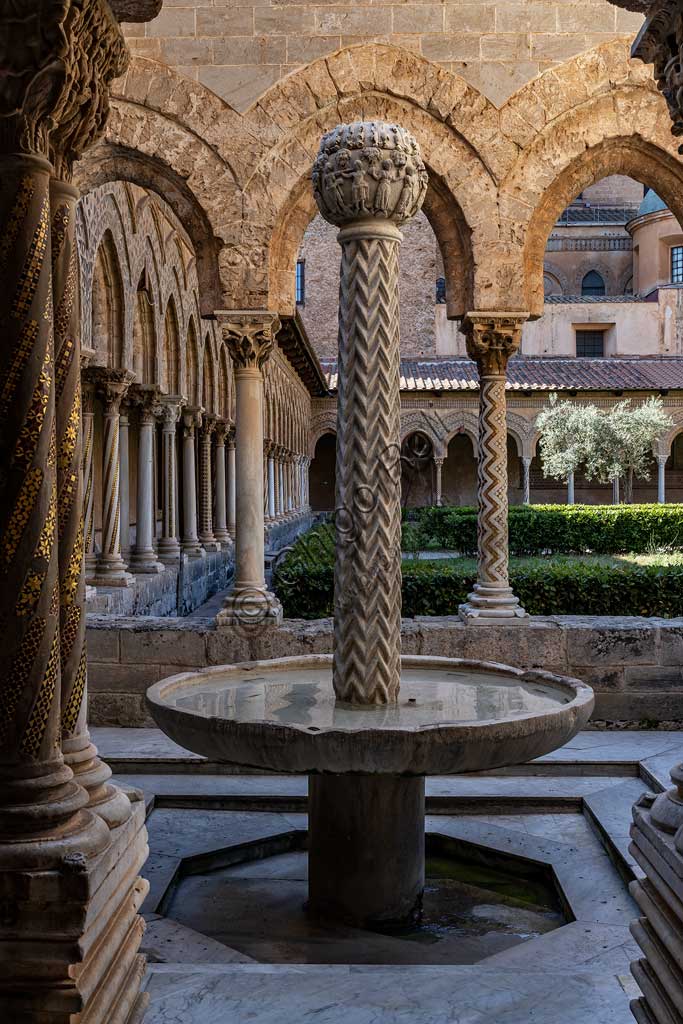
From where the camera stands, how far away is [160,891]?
12.6ft

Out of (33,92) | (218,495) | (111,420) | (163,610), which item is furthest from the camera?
(218,495)

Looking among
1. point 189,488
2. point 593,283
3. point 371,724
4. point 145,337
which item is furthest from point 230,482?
point 593,283

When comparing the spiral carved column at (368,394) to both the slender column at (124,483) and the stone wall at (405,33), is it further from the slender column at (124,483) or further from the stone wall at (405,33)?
the slender column at (124,483)

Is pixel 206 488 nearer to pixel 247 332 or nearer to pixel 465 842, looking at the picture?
pixel 247 332

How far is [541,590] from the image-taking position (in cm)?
743

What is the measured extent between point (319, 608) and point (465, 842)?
9.96ft

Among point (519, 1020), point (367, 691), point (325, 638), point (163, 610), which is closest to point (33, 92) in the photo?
point (367, 691)

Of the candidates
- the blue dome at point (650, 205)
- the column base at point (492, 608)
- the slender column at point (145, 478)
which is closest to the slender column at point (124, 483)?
the slender column at point (145, 478)

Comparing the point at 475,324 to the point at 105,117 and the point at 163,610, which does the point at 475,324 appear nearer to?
the point at 105,117

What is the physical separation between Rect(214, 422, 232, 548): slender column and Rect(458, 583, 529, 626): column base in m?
11.4

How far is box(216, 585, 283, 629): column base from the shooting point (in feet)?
20.7

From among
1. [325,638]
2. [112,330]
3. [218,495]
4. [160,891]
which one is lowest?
[160,891]

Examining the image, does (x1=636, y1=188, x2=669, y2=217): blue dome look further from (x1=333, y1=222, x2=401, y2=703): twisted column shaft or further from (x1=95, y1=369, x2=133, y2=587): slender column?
(x1=333, y1=222, x2=401, y2=703): twisted column shaft

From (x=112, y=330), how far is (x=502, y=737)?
9030 mm
